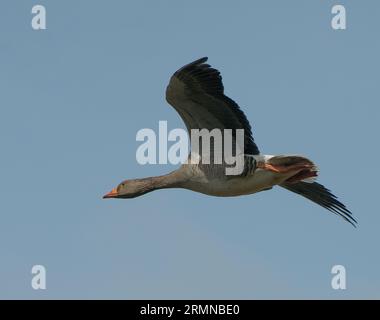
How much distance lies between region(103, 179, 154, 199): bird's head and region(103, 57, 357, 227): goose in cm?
23

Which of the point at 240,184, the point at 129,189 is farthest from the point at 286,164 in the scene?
the point at 129,189

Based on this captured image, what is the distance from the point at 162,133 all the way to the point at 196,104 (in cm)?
81

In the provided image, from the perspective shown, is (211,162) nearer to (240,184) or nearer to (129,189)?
(240,184)

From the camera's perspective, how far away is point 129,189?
1872 cm

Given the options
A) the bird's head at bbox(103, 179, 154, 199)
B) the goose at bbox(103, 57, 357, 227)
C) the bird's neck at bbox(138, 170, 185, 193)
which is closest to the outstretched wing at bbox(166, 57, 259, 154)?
the goose at bbox(103, 57, 357, 227)

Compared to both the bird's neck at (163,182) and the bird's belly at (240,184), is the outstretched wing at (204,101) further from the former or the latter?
the bird's neck at (163,182)

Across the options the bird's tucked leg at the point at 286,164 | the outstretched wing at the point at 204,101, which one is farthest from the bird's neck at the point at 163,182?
the bird's tucked leg at the point at 286,164

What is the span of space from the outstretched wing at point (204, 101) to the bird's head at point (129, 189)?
131 cm

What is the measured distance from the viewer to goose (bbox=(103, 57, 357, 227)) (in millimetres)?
17453

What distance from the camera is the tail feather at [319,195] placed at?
19656 millimetres

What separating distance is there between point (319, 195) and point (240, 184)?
94.9 inches
